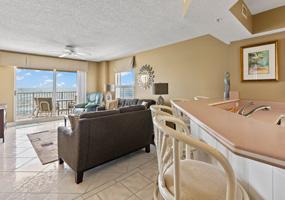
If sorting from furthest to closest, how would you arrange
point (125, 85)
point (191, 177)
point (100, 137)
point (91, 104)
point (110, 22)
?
point (125, 85) < point (91, 104) < point (110, 22) < point (100, 137) < point (191, 177)

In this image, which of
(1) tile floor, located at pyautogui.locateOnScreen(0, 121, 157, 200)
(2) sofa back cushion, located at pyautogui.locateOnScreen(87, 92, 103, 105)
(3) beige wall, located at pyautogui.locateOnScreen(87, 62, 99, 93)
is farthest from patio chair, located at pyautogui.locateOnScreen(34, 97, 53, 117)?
(1) tile floor, located at pyautogui.locateOnScreen(0, 121, 157, 200)

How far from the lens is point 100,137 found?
7.77 ft

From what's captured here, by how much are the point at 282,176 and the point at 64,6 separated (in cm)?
309

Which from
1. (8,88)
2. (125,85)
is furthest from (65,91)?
(125,85)

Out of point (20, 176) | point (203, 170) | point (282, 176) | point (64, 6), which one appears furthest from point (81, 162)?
point (64, 6)

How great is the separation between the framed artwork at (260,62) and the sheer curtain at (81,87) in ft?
20.8

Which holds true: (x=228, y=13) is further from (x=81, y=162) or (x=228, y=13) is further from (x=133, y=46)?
(x=133, y=46)

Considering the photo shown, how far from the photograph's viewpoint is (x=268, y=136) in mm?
608

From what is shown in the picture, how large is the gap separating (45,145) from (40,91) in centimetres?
410

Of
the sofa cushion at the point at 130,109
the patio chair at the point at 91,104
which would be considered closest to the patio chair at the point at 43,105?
the patio chair at the point at 91,104

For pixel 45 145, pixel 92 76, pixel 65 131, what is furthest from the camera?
pixel 92 76

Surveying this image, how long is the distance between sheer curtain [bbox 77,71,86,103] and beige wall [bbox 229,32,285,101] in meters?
6.13

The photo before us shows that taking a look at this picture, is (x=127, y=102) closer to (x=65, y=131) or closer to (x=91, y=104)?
(x=91, y=104)

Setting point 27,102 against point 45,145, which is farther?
point 27,102
